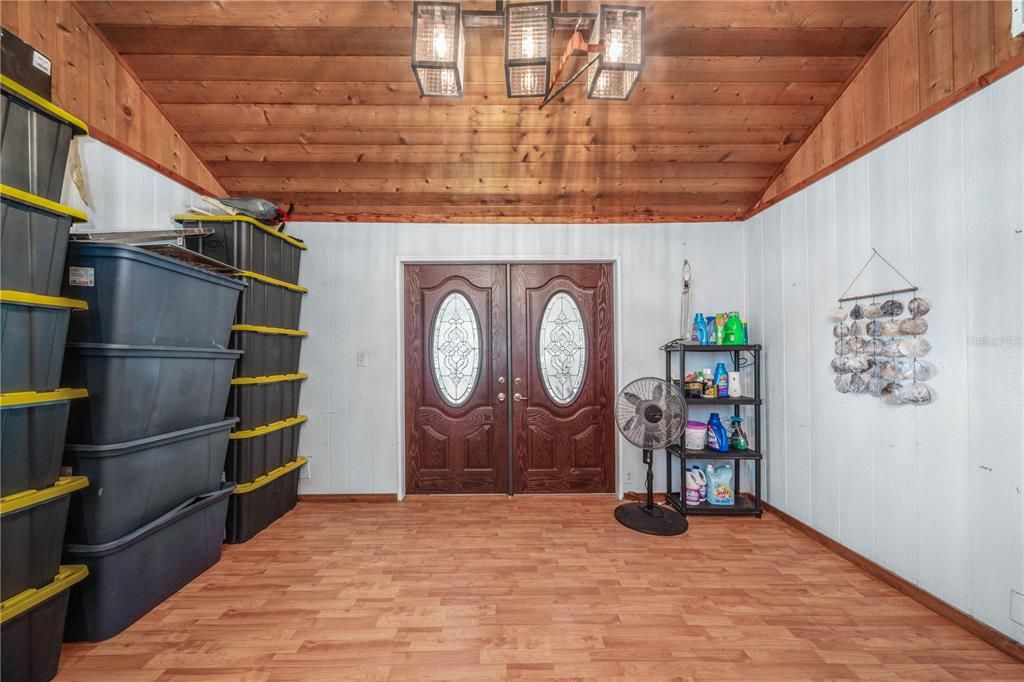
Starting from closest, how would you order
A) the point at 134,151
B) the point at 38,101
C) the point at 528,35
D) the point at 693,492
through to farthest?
the point at 38,101 < the point at 528,35 < the point at 134,151 < the point at 693,492

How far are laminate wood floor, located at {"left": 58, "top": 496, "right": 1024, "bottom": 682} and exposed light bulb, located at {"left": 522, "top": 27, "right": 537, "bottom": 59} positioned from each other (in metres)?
2.27

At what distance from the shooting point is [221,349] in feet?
6.86

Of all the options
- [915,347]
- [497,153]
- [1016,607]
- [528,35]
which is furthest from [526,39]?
[1016,607]

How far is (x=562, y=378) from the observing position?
10.7ft

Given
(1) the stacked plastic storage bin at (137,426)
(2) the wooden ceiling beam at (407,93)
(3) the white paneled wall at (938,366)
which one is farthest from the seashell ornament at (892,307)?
(1) the stacked plastic storage bin at (137,426)

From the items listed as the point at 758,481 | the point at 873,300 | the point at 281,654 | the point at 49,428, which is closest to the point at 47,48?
the point at 49,428

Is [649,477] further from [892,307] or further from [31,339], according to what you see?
[31,339]

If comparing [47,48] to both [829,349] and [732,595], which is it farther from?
[829,349]

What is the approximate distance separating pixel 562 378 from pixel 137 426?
2544 mm

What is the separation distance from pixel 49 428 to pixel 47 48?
1.72 metres

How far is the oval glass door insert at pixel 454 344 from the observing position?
128 inches

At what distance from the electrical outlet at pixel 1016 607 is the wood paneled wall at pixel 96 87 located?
4.38 meters

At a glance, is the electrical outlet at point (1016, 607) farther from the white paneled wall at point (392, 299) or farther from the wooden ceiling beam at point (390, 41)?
the wooden ceiling beam at point (390, 41)

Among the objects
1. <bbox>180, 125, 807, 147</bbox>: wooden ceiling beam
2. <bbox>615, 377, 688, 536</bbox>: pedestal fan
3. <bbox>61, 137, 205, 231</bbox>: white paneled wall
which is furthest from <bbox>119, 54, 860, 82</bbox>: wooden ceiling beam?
<bbox>615, 377, 688, 536</bbox>: pedestal fan
